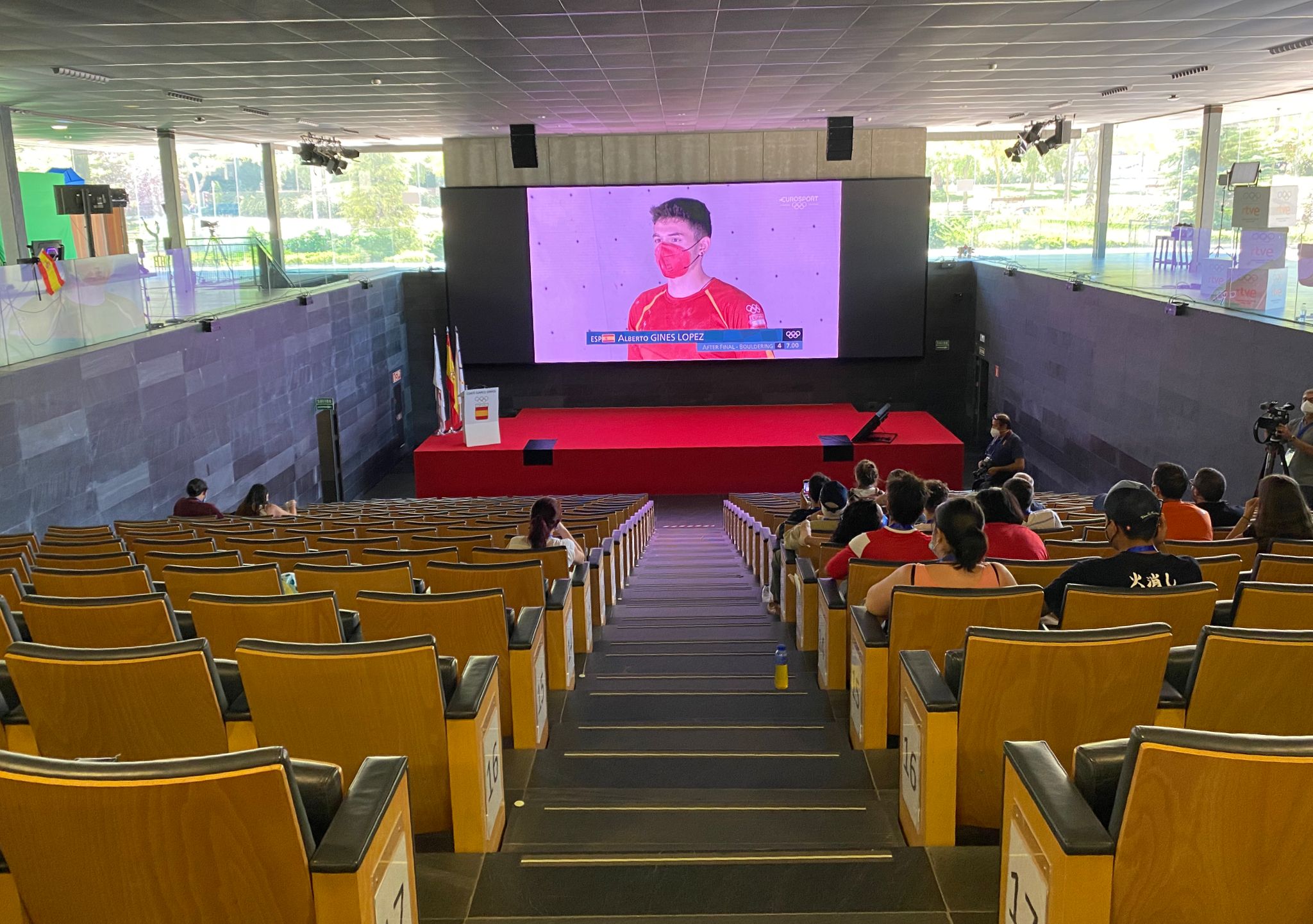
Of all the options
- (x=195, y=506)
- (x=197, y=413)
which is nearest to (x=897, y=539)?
(x=195, y=506)

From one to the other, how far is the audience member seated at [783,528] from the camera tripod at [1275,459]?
295 cm

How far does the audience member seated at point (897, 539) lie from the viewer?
15.8ft

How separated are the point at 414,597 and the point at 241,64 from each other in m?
7.77

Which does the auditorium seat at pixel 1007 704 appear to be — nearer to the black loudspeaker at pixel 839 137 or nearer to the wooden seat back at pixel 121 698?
the wooden seat back at pixel 121 698

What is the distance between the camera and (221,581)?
14.3ft

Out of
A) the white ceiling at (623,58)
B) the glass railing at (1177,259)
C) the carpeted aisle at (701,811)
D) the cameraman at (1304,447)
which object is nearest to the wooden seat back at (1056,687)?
the carpeted aisle at (701,811)

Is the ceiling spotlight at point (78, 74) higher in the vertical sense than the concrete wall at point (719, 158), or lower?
higher

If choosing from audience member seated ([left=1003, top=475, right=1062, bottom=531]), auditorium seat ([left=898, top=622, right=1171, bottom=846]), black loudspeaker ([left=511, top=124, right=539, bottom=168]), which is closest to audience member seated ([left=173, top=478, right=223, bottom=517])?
audience member seated ([left=1003, top=475, right=1062, bottom=531])

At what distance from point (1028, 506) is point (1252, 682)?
130 inches

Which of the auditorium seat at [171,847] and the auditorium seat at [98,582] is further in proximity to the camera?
the auditorium seat at [98,582]

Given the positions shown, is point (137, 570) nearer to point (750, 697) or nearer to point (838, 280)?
point (750, 697)

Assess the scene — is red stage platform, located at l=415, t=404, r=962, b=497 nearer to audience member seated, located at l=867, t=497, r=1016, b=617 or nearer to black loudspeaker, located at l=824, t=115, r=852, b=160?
black loudspeaker, located at l=824, t=115, r=852, b=160

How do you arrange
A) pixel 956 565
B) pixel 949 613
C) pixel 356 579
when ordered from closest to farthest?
pixel 949 613 → pixel 956 565 → pixel 356 579

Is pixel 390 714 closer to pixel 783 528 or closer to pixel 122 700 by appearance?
pixel 122 700
